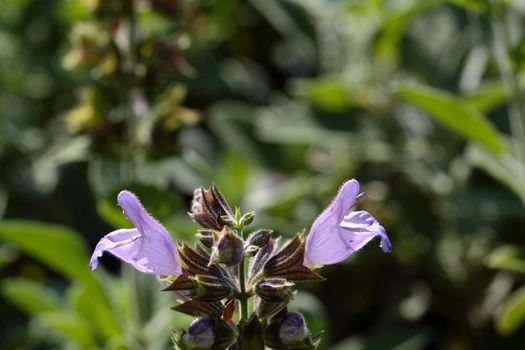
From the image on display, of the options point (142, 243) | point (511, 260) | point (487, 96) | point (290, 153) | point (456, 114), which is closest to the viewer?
point (142, 243)

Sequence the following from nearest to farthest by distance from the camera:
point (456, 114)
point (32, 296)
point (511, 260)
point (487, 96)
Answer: point (456, 114) → point (511, 260) → point (32, 296) → point (487, 96)

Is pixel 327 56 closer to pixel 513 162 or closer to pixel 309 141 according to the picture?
pixel 309 141

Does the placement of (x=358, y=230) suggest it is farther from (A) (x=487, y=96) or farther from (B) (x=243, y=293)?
(A) (x=487, y=96)

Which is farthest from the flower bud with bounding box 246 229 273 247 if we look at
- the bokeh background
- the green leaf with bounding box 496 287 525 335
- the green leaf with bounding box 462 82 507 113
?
the green leaf with bounding box 462 82 507 113

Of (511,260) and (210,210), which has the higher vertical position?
(210,210)

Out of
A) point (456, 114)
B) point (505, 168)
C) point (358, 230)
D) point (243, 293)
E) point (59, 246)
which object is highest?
point (358, 230)

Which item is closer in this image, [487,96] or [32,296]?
[32,296]

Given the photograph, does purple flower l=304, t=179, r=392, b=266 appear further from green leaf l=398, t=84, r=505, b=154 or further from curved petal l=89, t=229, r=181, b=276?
green leaf l=398, t=84, r=505, b=154

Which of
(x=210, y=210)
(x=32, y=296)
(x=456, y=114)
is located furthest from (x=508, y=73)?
(x=32, y=296)

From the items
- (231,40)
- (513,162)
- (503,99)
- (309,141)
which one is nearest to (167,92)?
(309,141)
